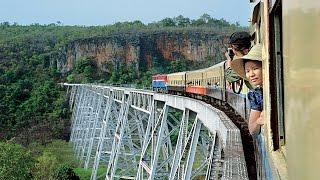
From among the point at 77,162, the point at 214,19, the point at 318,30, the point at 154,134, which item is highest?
the point at 214,19

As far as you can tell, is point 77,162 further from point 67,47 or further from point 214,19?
point 214,19

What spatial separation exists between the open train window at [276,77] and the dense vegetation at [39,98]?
68.9 ft

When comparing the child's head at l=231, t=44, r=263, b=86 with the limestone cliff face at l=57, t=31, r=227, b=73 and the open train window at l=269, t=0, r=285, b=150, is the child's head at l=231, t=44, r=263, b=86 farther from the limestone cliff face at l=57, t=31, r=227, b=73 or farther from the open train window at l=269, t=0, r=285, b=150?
the limestone cliff face at l=57, t=31, r=227, b=73

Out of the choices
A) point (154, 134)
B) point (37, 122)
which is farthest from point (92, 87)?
point (154, 134)

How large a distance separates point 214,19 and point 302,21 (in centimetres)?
9659

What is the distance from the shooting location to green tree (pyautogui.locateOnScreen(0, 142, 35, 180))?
21656 millimetres

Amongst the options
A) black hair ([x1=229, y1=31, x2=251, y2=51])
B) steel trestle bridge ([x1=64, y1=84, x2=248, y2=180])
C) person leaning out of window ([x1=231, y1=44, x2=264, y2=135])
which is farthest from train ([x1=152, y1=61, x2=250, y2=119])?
person leaning out of window ([x1=231, y1=44, x2=264, y2=135])

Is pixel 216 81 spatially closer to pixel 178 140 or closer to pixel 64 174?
pixel 178 140

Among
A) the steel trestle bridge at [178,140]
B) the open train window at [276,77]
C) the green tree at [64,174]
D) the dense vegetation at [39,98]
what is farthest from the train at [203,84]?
the dense vegetation at [39,98]

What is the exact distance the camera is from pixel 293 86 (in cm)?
102

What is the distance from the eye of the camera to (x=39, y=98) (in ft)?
168

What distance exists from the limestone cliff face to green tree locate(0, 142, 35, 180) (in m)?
39.7

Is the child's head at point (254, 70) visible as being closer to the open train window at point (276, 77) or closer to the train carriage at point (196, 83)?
the open train window at point (276, 77)

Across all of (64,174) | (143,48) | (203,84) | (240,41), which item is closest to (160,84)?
(64,174)
